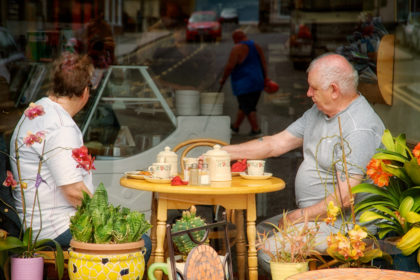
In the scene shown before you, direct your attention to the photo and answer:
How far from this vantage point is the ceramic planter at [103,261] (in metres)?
2.99

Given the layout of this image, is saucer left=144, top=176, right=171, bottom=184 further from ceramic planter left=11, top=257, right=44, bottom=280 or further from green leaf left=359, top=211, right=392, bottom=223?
green leaf left=359, top=211, right=392, bottom=223

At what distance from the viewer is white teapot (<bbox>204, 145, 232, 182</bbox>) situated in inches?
137

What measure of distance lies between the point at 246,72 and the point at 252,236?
307 centimetres

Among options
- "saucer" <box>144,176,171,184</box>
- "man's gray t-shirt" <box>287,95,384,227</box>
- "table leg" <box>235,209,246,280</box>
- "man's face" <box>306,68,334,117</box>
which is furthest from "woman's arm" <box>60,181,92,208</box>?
"man's face" <box>306,68,334,117</box>

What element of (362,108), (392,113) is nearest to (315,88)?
(362,108)

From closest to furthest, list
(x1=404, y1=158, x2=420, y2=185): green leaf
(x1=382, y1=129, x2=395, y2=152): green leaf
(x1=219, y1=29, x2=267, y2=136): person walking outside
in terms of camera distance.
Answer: (x1=404, y1=158, x2=420, y2=185): green leaf, (x1=382, y1=129, x2=395, y2=152): green leaf, (x1=219, y1=29, x2=267, y2=136): person walking outside

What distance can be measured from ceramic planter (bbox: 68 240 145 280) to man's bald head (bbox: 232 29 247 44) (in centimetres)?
408


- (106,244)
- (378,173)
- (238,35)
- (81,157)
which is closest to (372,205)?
(378,173)

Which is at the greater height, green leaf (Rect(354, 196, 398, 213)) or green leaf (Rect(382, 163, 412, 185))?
green leaf (Rect(382, 163, 412, 185))

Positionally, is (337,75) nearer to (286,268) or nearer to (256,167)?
(256,167)

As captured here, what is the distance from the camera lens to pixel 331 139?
12.0 feet

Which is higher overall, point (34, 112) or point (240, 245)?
point (34, 112)

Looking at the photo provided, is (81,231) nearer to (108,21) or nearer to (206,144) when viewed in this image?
(206,144)

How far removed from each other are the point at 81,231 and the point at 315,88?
1446mm
